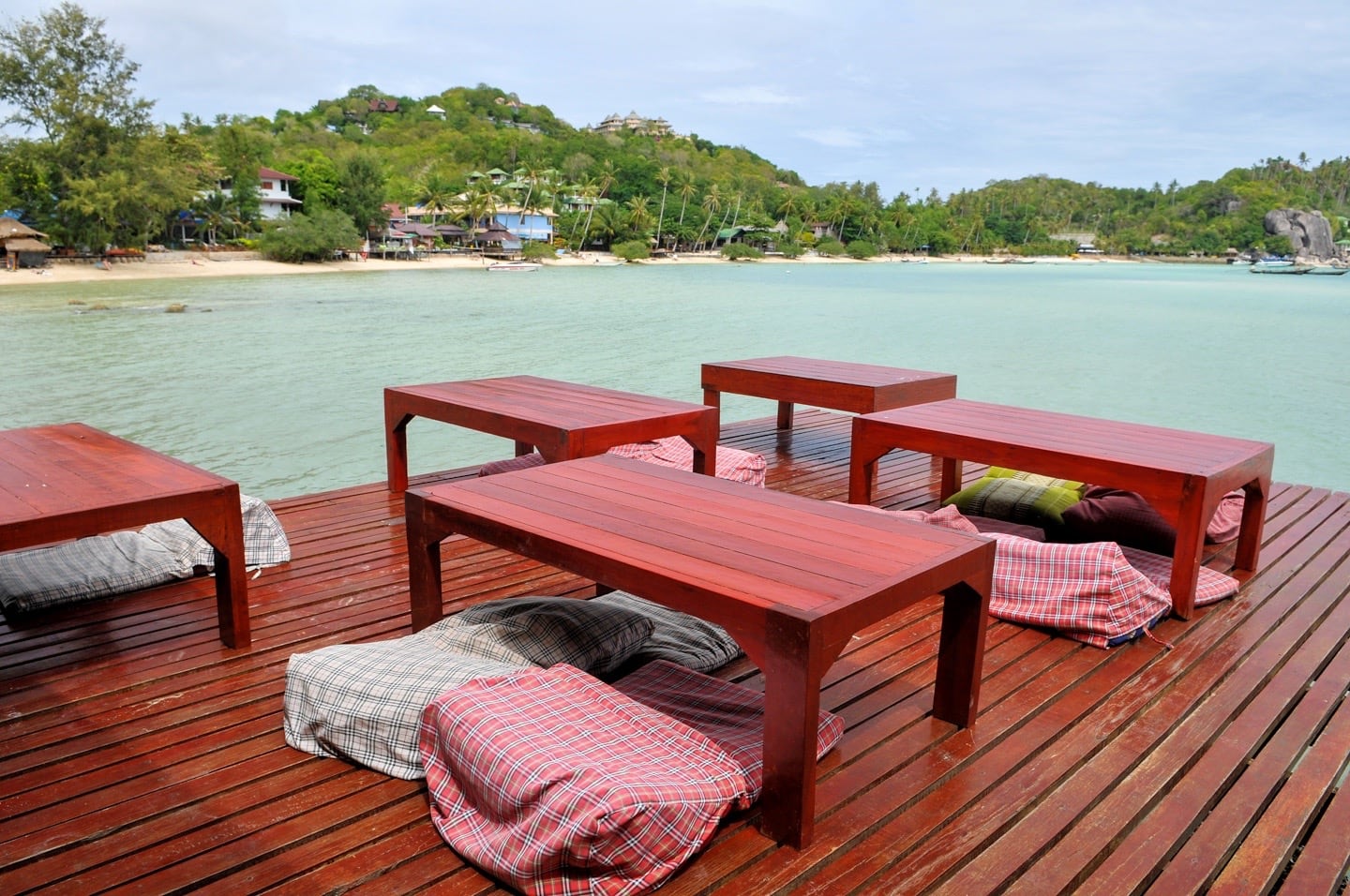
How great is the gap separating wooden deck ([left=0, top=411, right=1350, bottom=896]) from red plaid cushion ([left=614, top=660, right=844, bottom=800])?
4.1 inches

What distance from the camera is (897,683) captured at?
2564 mm

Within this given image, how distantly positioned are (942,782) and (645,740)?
663 mm

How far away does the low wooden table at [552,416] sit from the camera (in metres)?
3.64

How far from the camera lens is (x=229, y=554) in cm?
270

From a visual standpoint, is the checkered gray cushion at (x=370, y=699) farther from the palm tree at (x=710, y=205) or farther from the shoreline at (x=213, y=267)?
the palm tree at (x=710, y=205)

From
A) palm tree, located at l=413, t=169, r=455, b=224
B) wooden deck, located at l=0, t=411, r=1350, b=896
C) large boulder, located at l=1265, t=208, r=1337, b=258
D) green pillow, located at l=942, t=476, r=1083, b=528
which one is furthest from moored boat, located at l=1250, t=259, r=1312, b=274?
wooden deck, located at l=0, t=411, r=1350, b=896

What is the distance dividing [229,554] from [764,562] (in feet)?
5.20

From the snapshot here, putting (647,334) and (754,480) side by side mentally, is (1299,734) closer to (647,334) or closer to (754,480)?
(754,480)

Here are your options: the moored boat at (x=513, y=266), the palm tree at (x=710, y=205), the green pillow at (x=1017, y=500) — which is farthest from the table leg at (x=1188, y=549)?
the palm tree at (x=710, y=205)

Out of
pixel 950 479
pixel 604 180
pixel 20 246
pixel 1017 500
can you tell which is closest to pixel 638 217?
pixel 604 180

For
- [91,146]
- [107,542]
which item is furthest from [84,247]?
[107,542]

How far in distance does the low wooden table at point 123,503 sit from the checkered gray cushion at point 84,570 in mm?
371

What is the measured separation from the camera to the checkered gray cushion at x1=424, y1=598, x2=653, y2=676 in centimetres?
241

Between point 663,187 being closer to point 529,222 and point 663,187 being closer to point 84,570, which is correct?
point 529,222
